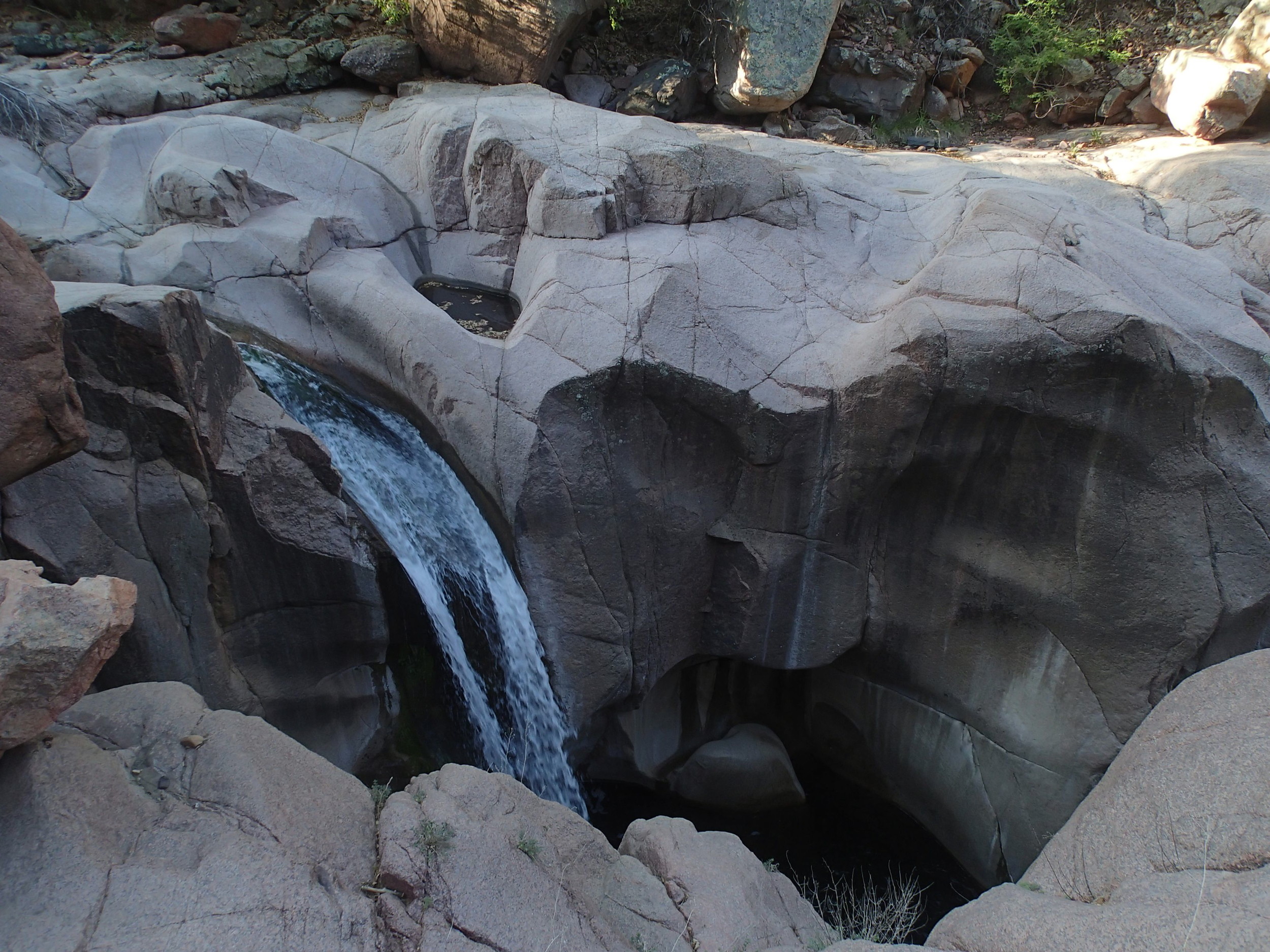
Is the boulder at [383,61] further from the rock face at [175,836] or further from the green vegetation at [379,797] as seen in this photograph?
the green vegetation at [379,797]

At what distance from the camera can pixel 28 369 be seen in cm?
367

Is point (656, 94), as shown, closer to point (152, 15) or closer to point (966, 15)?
point (966, 15)

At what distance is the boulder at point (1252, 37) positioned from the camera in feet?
29.3

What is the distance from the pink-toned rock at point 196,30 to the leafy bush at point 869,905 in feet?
32.1

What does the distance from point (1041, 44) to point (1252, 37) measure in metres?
2.54

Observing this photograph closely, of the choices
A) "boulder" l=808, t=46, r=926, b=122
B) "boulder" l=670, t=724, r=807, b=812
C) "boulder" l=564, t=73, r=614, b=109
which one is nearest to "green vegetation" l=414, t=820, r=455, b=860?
"boulder" l=670, t=724, r=807, b=812

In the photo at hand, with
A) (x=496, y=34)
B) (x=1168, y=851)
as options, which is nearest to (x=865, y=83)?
(x=496, y=34)

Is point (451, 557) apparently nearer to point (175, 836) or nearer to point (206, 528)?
point (206, 528)

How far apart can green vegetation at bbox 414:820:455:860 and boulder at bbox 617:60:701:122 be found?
343 inches

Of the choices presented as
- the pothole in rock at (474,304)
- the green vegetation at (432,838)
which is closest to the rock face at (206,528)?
the green vegetation at (432,838)

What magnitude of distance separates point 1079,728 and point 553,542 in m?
3.69

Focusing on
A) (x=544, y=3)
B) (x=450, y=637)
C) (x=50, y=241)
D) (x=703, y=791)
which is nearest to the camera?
(x=450, y=637)

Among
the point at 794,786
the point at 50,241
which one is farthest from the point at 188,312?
the point at 794,786

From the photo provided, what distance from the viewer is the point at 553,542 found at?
19.0ft
